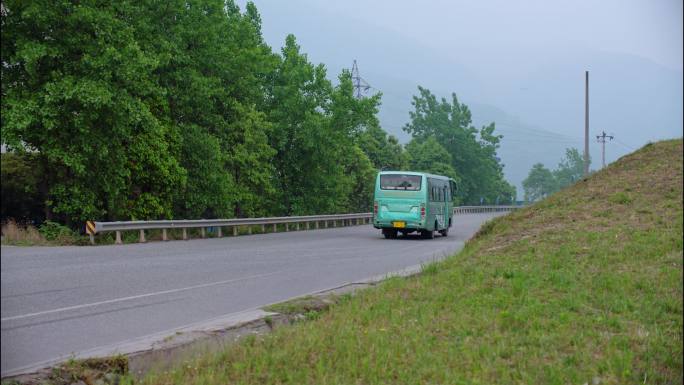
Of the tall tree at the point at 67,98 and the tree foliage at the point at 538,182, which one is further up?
the tree foliage at the point at 538,182

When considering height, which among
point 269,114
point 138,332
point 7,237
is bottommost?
point 138,332

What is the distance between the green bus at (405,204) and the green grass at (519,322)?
1753cm

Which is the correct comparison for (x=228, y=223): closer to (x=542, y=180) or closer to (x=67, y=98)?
Result: (x=67, y=98)

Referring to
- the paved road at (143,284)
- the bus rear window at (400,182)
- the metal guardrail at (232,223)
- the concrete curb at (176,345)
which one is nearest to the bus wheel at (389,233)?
the bus rear window at (400,182)

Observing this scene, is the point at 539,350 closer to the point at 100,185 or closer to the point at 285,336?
the point at 285,336

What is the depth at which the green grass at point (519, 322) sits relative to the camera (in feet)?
18.8

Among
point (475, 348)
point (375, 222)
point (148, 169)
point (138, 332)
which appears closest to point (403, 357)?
point (475, 348)

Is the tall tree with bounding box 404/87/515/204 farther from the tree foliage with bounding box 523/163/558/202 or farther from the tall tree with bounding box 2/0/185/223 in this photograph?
the tall tree with bounding box 2/0/185/223

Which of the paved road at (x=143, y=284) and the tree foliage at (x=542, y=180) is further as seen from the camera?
the tree foliage at (x=542, y=180)

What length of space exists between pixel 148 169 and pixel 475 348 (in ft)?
73.4

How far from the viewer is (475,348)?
6582 mm

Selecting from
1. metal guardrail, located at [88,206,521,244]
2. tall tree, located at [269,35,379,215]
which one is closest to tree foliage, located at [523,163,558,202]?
metal guardrail, located at [88,206,521,244]

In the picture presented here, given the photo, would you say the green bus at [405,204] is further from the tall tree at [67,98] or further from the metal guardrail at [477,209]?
the metal guardrail at [477,209]

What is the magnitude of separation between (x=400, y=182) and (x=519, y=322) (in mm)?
24312
